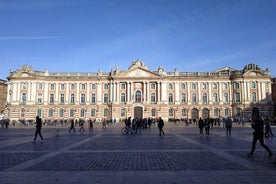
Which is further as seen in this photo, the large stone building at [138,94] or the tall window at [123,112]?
the tall window at [123,112]

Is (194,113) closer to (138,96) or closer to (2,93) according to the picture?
(138,96)

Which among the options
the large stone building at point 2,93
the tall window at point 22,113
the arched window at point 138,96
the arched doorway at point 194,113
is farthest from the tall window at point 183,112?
the large stone building at point 2,93

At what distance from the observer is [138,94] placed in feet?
222

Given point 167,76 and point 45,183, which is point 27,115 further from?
point 45,183

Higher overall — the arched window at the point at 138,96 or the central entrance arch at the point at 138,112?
the arched window at the point at 138,96

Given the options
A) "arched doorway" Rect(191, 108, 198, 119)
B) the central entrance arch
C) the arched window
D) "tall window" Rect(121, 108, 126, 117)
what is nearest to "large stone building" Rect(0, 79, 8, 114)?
"tall window" Rect(121, 108, 126, 117)

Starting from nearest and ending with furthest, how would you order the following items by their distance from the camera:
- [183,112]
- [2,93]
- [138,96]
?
[183,112] < [138,96] < [2,93]

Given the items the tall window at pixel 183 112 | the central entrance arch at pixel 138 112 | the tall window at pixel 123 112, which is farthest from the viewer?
the tall window at pixel 183 112

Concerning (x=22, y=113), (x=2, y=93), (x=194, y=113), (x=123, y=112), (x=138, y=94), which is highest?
(x=2, y=93)

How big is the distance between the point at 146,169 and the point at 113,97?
60.2 meters

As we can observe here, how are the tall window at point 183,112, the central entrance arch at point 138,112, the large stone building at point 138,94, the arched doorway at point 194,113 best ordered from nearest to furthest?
the central entrance arch at point 138,112 → the large stone building at point 138,94 → the tall window at point 183,112 → the arched doorway at point 194,113

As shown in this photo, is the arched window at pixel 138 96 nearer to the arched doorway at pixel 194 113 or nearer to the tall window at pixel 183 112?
the tall window at pixel 183 112

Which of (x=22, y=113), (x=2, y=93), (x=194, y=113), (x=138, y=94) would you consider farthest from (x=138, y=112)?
(x=2, y=93)

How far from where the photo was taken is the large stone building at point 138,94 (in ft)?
217
